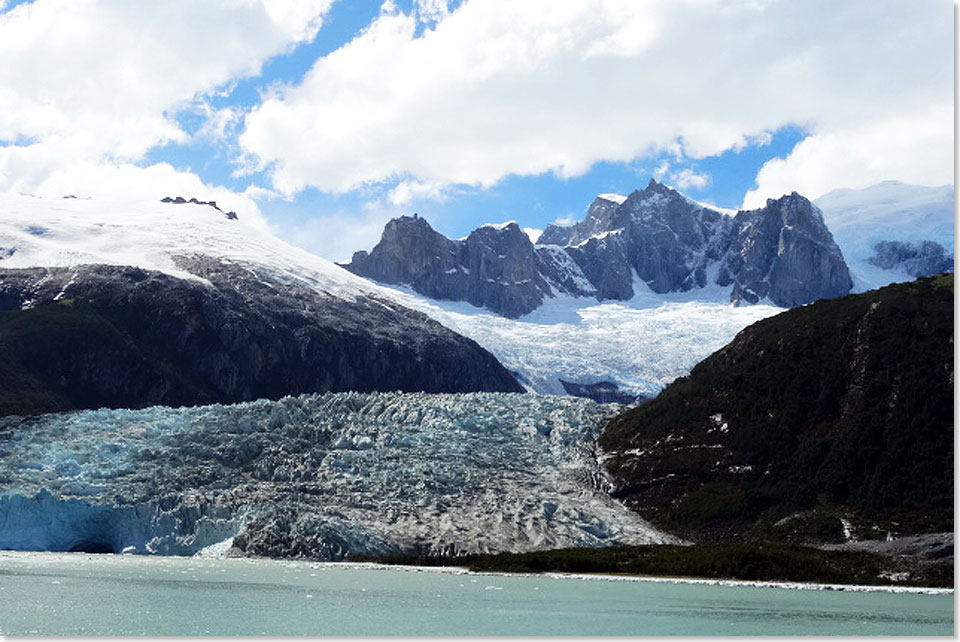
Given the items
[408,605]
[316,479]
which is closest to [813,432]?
[316,479]

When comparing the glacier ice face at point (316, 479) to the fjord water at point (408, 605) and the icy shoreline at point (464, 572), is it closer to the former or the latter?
the icy shoreline at point (464, 572)

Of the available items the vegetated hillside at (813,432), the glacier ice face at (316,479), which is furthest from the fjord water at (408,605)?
the vegetated hillside at (813,432)

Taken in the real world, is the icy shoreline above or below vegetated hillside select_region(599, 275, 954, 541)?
below

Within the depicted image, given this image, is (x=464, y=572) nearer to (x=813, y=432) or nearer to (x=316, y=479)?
(x=316, y=479)

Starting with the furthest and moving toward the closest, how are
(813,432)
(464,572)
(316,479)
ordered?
(813,432)
(316,479)
(464,572)

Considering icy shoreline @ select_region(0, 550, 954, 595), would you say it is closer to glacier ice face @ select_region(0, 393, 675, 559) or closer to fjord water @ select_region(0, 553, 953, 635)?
fjord water @ select_region(0, 553, 953, 635)

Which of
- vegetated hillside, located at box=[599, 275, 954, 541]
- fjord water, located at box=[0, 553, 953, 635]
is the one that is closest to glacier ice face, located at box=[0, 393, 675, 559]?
vegetated hillside, located at box=[599, 275, 954, 541]
